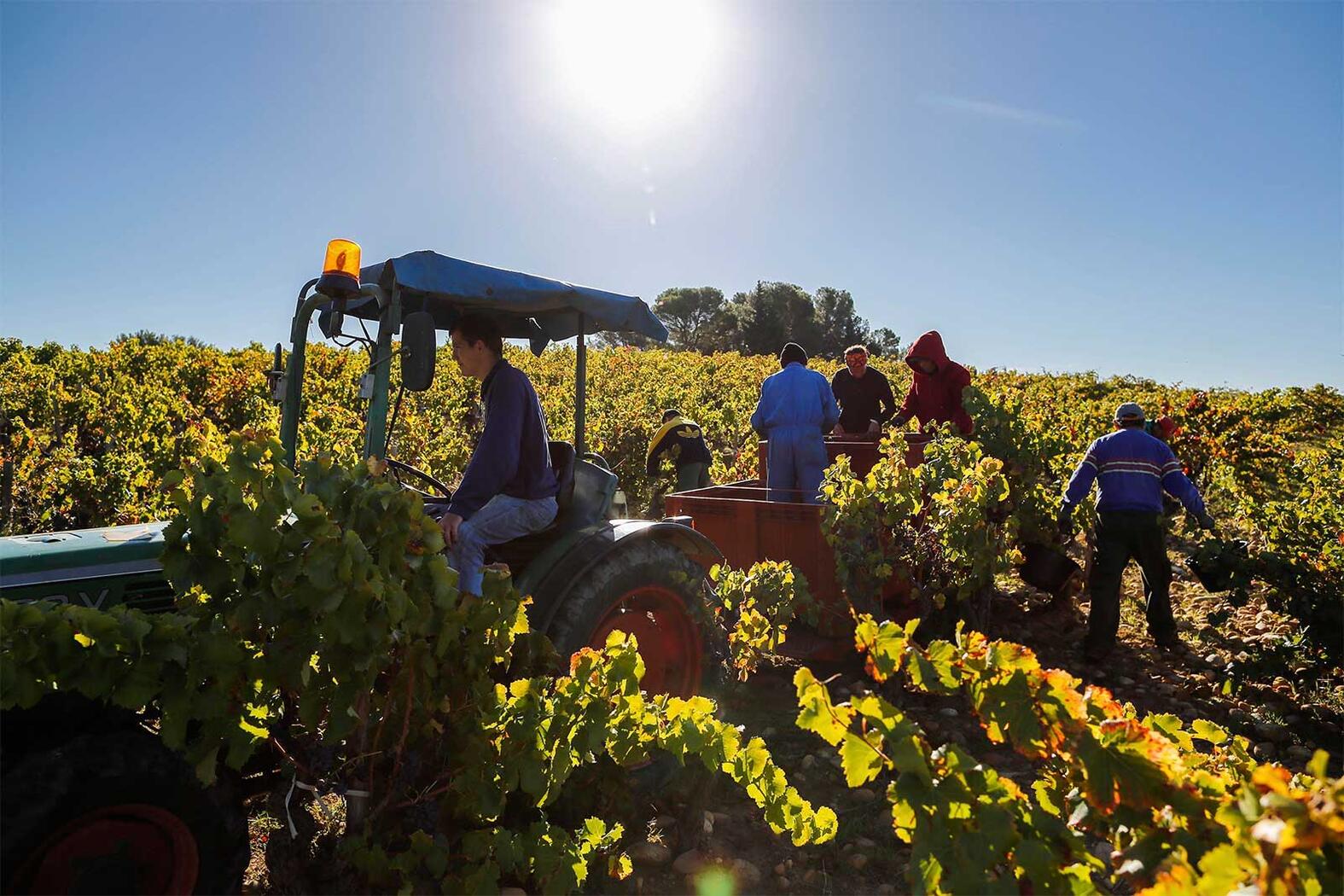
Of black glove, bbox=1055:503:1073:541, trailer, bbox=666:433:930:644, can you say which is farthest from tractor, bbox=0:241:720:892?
black glove, bbox=1055:503:1073:541

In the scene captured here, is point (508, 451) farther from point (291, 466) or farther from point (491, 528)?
point (291, 466)

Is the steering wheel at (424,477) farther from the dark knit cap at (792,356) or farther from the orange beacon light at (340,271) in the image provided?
the dark knit cap at (792,356)

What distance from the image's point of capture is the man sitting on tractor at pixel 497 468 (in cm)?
319

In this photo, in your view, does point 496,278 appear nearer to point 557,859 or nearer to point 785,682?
point 557,859

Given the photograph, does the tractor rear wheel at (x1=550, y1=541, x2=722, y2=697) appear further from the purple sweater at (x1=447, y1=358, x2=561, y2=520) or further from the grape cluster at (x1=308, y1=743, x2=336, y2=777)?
the grape cluster at (x1=308, y1=743, x2=336, y2=777)

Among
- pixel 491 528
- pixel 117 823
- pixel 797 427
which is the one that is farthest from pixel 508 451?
pixel 797 427

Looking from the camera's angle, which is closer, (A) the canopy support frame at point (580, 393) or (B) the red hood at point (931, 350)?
(A) the canopy support frame at point (580, 393)

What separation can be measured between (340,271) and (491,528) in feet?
3.80

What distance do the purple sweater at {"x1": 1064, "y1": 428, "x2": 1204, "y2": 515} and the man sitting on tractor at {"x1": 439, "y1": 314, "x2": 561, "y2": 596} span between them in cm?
425

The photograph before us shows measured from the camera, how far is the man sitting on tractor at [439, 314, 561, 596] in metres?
3.19

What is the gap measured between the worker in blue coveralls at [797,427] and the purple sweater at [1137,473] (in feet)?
6.40

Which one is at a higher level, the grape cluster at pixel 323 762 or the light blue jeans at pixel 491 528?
the light blue jeans at pixel 491 528

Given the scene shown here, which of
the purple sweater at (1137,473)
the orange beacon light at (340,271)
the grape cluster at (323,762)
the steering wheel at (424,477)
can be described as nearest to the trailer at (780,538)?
the steering wheel at (424,477)

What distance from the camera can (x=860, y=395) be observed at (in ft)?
26.0
